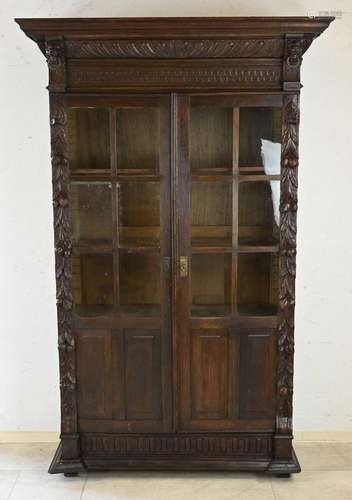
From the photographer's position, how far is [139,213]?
8.43 feet

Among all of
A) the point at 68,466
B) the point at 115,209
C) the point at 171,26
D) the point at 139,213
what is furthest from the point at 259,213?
the point at 68,466

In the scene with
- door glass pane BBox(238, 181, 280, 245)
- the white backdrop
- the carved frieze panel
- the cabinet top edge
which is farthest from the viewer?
the white backdrop

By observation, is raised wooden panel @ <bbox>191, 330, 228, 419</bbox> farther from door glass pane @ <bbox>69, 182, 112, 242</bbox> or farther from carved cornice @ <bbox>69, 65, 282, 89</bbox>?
carved cornice @ <bbox>69, 65, 282, 89</bbox>

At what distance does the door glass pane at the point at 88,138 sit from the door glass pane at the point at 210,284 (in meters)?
0.59

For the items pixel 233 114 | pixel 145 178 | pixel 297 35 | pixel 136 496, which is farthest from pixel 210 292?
pixel 297 35

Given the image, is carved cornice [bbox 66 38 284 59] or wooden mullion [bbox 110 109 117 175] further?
wooden mullion [bbox 110 109 117 175]

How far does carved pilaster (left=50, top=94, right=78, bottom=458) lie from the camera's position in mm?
2455

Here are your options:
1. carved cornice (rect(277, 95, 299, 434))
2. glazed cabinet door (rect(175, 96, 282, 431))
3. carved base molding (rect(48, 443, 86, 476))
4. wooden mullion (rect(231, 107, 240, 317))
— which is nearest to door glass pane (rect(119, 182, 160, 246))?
Answer: glazed cabinet door (rect(175, 96, 282, 431))

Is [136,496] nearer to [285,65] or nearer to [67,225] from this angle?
[67,225]

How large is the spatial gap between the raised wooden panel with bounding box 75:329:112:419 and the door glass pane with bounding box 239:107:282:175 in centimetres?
96

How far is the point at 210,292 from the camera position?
103 inches

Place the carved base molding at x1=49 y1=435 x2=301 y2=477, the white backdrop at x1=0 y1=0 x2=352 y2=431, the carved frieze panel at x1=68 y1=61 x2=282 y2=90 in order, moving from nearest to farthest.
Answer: the carved frieze panel at x1=68 y1=61 x2=282 y2=90, the carved base molding at x1=49 y1=435 x2=301 y2=477, the white backdrop at x1=0 y1=0 x2=352 y2=431

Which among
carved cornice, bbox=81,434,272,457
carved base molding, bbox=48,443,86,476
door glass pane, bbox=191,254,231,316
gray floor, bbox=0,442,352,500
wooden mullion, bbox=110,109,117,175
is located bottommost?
gray floor, bbox=0,442,352,500

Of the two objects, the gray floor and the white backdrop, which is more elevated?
the white backdrop
